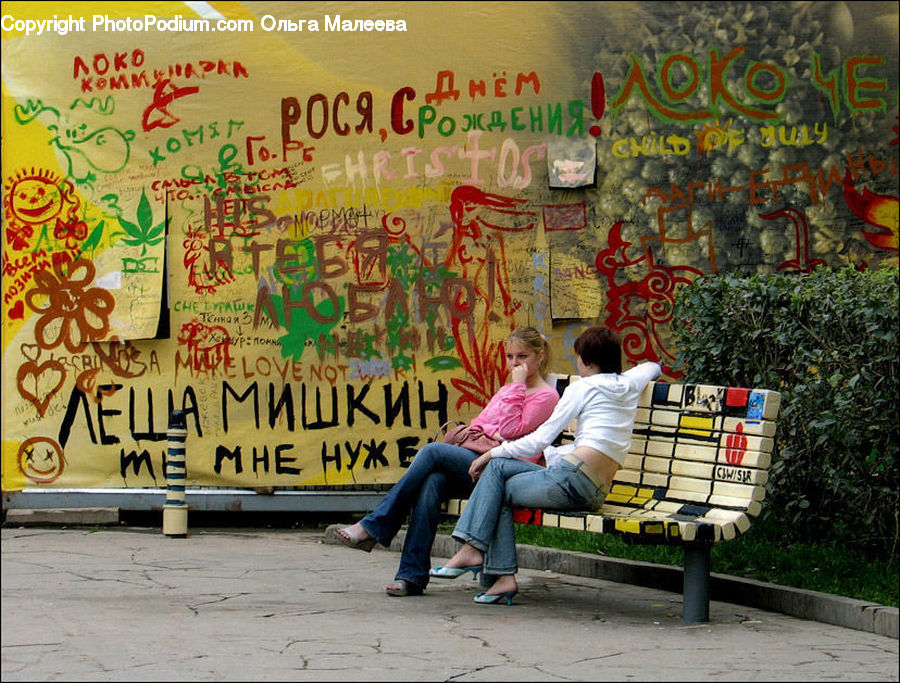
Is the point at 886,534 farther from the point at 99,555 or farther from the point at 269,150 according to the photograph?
the point at 269,150

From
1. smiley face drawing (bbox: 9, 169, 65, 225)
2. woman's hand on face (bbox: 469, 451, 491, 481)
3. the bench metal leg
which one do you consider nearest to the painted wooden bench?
the bench metal leg

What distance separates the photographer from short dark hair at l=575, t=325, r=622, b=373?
705 centimetres

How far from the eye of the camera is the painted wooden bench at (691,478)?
21.6ft

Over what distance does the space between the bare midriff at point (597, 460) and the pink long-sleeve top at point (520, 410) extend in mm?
569

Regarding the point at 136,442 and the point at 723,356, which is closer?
the point at 723,356

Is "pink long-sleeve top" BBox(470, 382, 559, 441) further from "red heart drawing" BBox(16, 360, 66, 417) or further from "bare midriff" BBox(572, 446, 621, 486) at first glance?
"red heart drawing" BBox(16, 360, 66, 417)

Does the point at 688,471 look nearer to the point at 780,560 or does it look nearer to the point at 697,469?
the point at 697,469

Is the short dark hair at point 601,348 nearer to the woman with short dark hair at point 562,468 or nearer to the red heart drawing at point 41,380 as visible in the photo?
the woman with short dark hair at point 562,468

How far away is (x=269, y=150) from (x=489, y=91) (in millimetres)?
1755

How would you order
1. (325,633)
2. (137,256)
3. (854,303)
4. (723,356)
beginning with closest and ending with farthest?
(325,633) < (854,303) < (723,356) < (137,256)

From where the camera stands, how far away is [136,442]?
10.9 meters

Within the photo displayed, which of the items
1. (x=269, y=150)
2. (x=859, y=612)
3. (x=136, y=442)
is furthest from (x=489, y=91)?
(x=859, y=612)

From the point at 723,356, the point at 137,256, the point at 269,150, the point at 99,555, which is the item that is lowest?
the point at 99,555

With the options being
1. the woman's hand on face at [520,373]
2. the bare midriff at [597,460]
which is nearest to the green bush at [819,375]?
the bare midriff at [597,460]
